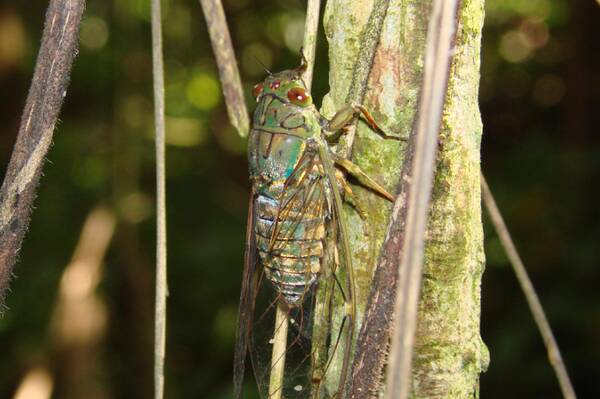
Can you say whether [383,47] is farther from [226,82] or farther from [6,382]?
[6,382]

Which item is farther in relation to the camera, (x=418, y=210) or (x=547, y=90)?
(x=547, y=90)

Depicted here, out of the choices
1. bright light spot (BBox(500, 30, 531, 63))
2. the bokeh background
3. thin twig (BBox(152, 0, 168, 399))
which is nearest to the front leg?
thin twig (BBox(152, 0, 168, 399))

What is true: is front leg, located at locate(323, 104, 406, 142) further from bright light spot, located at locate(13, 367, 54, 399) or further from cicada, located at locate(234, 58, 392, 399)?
bright light spot, located at locate(13, 367, 54, 399)

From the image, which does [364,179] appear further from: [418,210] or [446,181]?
[418,210]

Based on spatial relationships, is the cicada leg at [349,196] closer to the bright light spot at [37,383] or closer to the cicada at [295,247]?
the cicada at [295,247]

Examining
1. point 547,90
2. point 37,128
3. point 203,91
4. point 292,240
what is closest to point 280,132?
point 292,240
